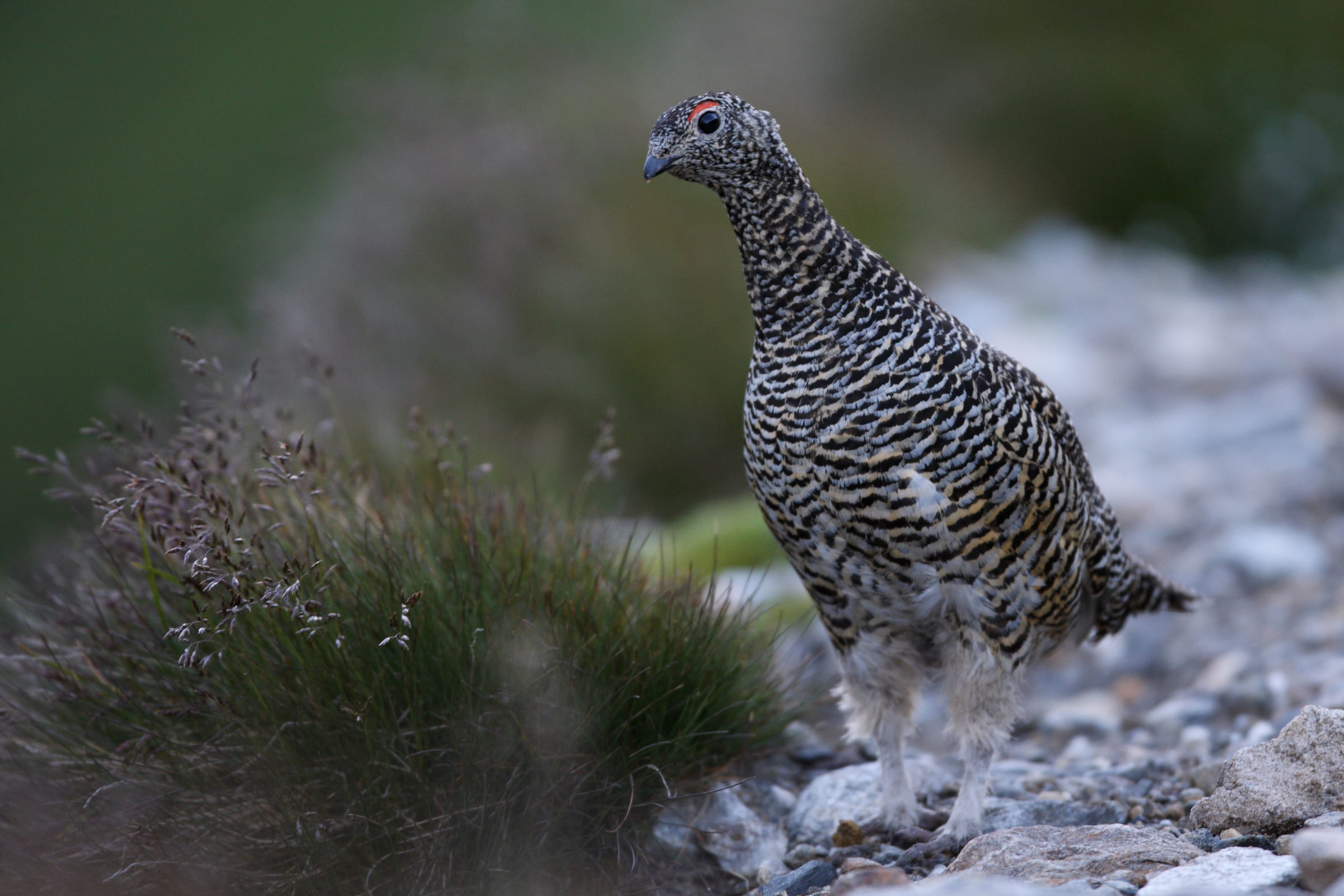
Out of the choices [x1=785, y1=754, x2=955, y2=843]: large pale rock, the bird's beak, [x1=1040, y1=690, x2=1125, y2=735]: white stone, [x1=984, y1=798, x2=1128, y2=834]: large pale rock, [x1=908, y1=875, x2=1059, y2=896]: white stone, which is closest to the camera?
[x1=908, y1=875, x2=1059, y2=896]: white stone

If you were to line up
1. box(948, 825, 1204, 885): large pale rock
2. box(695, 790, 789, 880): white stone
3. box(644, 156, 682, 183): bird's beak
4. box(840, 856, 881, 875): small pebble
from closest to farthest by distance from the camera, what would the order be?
1. box(948, 825, 1204, 885): large pale rock
2. box(840, 856, 881, 875): small pebble
3. box(644, 156, 682, 183): bird's beak
4. box(695, 790, 789, 880): white stone

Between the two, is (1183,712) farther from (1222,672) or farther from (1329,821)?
(1329,821)

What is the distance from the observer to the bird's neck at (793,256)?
332 cm

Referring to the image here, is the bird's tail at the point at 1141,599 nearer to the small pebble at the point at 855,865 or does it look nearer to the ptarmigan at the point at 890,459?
A: the ptarmigan at the point at 890,459

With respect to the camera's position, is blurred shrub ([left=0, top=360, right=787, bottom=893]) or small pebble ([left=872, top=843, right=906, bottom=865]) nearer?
blurred shrub ([left=0, top=360, right=787, bottom=893])

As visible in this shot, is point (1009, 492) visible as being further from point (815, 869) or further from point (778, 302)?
point (815, 869)

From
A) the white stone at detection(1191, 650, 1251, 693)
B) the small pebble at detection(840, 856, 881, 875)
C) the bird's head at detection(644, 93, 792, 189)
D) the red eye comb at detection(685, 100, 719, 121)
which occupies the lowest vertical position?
the small pebble at detection(840, 856, 881, 875)

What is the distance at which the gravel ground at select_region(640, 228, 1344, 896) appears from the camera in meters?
3.50

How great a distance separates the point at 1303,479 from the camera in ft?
19.5

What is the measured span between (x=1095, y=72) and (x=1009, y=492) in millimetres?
10458

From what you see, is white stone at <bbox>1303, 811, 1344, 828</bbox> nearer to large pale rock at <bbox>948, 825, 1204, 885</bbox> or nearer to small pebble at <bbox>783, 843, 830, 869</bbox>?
large pale rock at <bbox>948, 825, 1204, 885</bbox>

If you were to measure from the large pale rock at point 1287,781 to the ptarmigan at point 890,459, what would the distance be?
2.03 feet

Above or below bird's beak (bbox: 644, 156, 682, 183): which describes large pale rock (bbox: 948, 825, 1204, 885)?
below

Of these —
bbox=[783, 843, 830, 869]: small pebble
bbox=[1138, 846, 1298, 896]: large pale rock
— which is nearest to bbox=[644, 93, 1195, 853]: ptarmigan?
bbox=[783, 843, 830, 869]: small pebble
